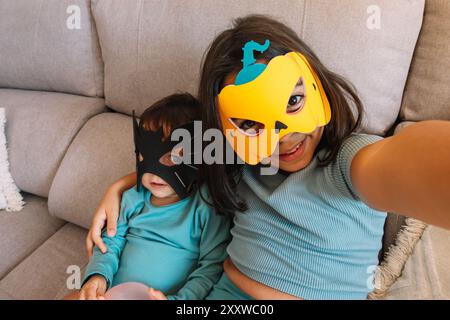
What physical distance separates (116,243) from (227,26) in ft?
1.92

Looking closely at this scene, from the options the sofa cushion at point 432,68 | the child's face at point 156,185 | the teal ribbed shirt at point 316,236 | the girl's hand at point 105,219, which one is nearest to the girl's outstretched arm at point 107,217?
the girl's hand at point 105,219

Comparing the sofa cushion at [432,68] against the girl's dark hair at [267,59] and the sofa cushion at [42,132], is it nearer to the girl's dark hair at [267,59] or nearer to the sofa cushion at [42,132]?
the girl's dark hair at [267,59]

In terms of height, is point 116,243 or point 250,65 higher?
point 250,65

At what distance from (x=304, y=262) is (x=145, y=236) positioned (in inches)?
15.3

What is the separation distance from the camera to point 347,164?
0.57 m

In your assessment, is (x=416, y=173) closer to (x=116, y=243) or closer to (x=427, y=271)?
(x=427, y=271)

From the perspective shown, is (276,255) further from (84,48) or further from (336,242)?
(84,48)

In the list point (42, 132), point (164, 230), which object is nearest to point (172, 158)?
point (164, 230)

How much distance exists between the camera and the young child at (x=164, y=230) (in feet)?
2.53

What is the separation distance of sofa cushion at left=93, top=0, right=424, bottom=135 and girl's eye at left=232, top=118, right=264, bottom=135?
278 millimetres

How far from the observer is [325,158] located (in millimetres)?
644

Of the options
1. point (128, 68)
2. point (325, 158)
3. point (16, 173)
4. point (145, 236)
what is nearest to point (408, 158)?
point (325, 158)

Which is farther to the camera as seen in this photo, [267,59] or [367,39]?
[367,39]

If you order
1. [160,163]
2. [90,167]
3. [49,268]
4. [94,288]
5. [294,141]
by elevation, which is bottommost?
[49,268]
